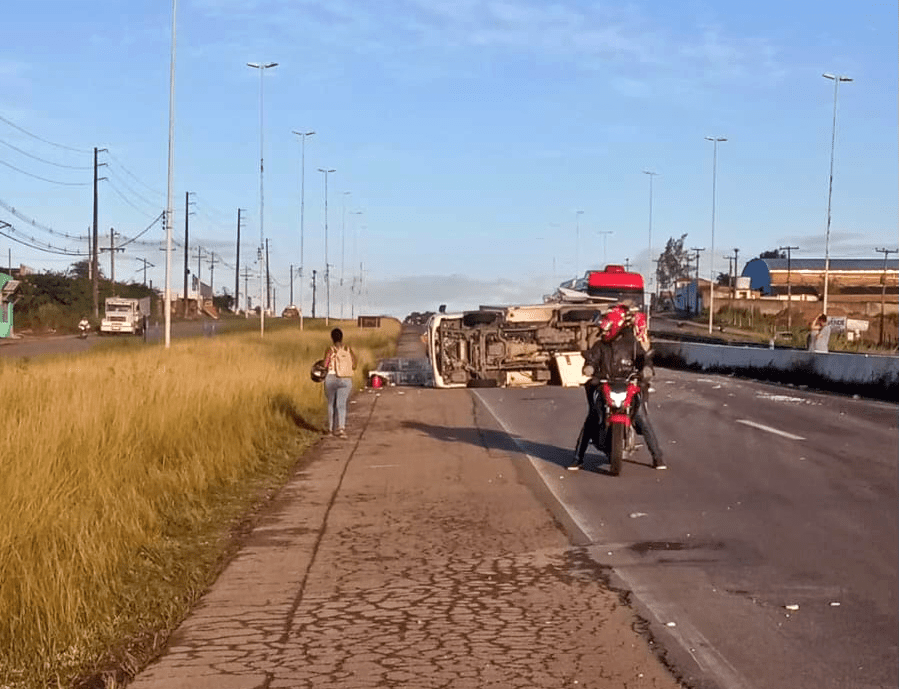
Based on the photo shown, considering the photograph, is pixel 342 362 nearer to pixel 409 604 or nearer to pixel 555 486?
pixel 555 486

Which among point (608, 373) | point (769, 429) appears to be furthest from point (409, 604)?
point (769, 429)

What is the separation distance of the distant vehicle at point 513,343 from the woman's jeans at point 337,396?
11.1 meters

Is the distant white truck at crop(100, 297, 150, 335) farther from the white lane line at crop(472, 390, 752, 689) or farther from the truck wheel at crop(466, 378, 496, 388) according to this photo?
the white lane line at crop(472, 390, 752, 689)

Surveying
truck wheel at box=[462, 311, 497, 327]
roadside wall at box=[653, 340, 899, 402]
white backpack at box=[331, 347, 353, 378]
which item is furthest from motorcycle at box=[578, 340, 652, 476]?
truck wheel at box=[462, 311, 497, 327]

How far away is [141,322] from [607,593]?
74920 mm

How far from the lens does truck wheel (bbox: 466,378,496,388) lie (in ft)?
97.6

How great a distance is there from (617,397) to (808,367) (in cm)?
1751

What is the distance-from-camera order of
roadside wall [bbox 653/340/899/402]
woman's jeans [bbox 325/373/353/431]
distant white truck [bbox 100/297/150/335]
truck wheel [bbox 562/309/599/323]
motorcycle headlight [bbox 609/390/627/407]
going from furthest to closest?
1. distant white truck [bbox 100/297/150/335]
2. truck wheel [bbox 562/309/599/323]
3. roadside wall [bbox 653/340/899/402]
4. woman's jeans [bbox 325/373/353/431]
5. motorcycle headlight [bbox 609/390/627/407]

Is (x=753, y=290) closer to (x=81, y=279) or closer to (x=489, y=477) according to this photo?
(x=81, y=279)

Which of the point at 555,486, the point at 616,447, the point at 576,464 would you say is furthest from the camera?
the point at 576,464

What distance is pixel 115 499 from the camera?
32.6 feet

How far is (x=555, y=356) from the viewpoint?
2936cm

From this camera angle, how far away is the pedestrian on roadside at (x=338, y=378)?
18000 millimetres

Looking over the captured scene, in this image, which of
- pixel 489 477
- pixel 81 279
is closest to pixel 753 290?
pixel 81 279
